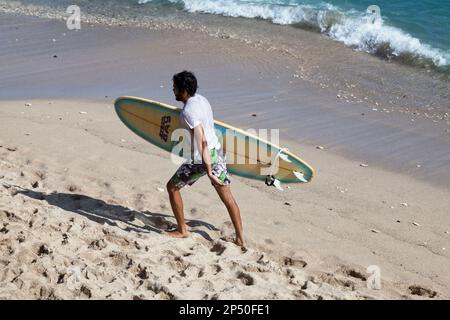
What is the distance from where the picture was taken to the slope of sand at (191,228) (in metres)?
4.42

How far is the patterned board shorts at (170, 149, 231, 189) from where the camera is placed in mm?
4969

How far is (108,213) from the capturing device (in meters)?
5.57

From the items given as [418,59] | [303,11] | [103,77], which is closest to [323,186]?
[103,77]

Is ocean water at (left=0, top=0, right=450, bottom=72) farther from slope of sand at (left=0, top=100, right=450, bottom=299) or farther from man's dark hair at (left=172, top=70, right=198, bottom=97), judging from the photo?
man's dark hair at (left=172, top=70, right=198, bottom=97)

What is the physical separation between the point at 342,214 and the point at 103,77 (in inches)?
207

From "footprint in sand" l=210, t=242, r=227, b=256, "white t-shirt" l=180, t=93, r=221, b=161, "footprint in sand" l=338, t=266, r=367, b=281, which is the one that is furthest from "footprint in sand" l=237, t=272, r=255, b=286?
"white t-shirt" l=180, t=93, r=221, b=161

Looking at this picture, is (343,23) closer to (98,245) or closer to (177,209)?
(177,209)

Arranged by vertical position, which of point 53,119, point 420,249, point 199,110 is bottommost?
point 420,249

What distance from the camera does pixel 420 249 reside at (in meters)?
5.38

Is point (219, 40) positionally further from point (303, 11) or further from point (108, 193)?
point (108, 193)

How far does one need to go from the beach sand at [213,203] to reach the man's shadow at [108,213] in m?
0.02

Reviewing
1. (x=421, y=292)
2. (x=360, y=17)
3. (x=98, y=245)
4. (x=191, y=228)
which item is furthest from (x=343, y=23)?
(x=98, y=245)

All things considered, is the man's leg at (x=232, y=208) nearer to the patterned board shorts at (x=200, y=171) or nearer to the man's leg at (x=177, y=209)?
the patterned board shorts at (x=200, y=171)

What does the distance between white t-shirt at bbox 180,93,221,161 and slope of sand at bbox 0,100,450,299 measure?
2.79ft
